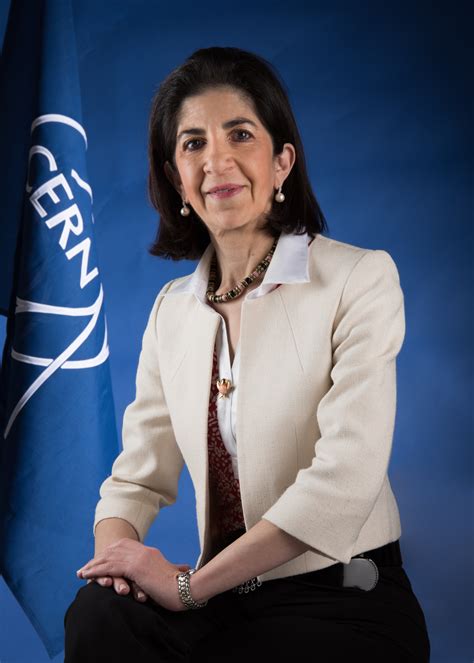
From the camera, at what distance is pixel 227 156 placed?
1817 mm

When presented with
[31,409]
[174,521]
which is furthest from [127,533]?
[174,521]

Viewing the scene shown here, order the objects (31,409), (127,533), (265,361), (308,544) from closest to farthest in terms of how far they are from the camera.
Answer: (308,544)
(265,361)
(127,533)
(31,409)

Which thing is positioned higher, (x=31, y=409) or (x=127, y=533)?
(x=31, y=409)

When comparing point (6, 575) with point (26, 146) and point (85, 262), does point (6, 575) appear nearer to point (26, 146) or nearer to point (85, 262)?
point (85, 262)

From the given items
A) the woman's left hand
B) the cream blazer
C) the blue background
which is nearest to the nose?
the cream blazer

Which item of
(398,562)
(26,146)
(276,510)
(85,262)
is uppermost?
(26,146)

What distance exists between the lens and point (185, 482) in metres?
3.48

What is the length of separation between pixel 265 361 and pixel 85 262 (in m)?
0.96


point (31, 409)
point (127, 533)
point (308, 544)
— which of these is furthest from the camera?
point (31, 409)

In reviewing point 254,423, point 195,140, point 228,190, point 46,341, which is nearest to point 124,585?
point 254,423

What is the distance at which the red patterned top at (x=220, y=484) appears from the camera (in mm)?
1797

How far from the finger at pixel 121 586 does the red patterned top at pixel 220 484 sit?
0.85 ft

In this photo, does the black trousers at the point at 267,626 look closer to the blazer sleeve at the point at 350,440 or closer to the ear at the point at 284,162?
the blazer sleeve at the point at 350,440

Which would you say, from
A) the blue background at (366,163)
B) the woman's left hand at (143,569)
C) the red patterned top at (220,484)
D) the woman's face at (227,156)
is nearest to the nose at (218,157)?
the woman's face at (227,156)
